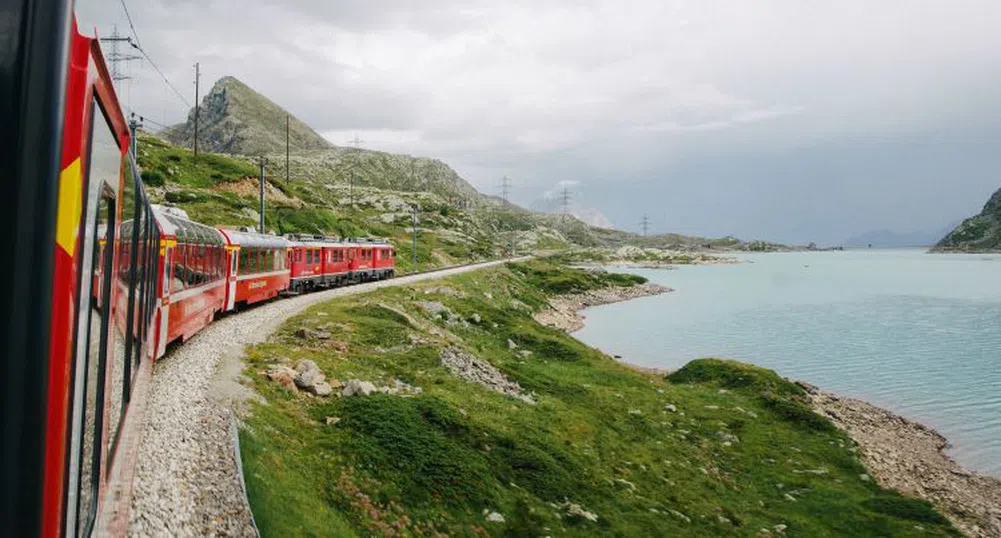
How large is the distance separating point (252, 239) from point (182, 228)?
1240 centimetres

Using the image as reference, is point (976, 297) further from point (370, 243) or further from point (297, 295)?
point (297, 295)

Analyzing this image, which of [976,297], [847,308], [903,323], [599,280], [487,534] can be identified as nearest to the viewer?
[487,534]

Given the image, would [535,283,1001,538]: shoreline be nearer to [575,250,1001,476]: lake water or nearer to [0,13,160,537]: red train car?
[575,250,1001,476]: lake water

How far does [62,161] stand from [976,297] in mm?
112149

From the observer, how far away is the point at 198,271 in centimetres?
2220

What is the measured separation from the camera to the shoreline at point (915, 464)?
2234 cm

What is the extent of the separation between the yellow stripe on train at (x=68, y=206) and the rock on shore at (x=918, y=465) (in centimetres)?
2592

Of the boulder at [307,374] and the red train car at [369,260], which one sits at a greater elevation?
the red train car at [369,260]

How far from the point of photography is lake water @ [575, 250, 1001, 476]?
36250mm

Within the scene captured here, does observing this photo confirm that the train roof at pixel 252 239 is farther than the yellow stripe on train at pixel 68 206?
Yes

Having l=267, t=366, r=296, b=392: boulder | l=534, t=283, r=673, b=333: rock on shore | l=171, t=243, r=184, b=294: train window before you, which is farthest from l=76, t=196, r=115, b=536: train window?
l=534, t=283, r=673, b=333: rock on shore

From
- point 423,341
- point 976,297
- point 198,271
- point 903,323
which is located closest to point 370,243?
point 423,341

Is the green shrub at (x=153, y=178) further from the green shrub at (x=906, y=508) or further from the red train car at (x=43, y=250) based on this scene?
the red train car at (x=43, y=250)

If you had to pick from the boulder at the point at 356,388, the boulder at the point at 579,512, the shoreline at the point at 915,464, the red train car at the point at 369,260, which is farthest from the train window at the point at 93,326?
the red train car at the point at 369,260
